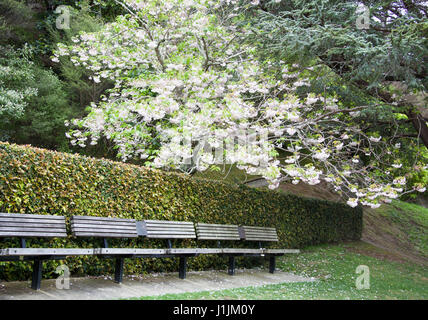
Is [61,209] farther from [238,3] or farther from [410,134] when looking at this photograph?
[410,134]

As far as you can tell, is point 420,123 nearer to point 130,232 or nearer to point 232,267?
point 232,267

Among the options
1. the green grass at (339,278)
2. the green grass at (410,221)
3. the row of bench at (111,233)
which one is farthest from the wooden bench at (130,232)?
the green grass at (410,221)

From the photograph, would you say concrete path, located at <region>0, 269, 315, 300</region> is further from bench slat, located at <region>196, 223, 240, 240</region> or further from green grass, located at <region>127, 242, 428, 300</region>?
bench slat, located at <region>196, 223, 240, 240</region>

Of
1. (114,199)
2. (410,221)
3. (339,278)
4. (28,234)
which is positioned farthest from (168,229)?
(410,221)

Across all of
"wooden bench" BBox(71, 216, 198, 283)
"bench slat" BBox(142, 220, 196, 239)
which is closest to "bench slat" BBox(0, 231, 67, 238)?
"wooden bench" BBox(71, 216, 198, 283)

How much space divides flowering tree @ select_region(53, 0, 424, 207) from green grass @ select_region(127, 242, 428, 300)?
5.62ft

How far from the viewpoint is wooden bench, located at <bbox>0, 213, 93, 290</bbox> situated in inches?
167

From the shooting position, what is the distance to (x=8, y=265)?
4.89 meters

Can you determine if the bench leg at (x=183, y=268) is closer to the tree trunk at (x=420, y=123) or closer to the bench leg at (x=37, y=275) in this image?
the bench leg at (x=37, y=275)

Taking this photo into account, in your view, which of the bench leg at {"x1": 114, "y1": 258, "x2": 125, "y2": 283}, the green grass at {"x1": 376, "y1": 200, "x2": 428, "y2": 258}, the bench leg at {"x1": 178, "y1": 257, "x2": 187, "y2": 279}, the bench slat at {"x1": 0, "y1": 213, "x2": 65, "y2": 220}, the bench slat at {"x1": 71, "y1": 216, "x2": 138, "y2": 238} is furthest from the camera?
the green grass at {"x1": 376, "y1": 200, "x2": 428, "y2": 258}

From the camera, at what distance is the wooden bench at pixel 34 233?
4.24 m

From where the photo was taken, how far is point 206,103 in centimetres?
713

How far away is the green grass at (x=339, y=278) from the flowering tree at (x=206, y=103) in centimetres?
171

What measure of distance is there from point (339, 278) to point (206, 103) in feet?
15.4
